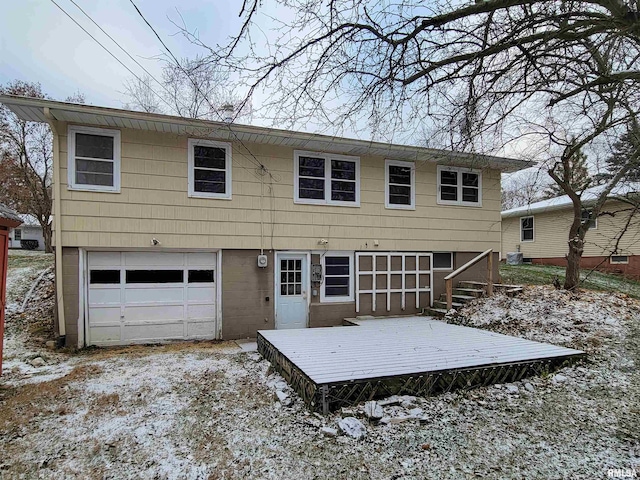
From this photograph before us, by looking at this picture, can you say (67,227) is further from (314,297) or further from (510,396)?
(510,396)

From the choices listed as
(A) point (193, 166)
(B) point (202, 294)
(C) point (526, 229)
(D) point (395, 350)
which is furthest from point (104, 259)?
(C) point (526, 229)

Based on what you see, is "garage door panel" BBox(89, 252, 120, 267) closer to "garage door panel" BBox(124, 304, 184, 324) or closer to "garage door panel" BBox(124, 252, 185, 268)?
"garage door panel" BBox(124, 252, 185, 268)

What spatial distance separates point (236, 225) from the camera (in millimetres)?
7871

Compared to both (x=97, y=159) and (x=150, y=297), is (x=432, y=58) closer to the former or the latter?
(x=97, y=159)

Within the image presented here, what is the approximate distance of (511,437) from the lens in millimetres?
3486

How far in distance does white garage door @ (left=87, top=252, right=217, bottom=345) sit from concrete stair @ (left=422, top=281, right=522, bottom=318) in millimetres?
5017

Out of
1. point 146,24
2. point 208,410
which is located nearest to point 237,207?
point 146,24

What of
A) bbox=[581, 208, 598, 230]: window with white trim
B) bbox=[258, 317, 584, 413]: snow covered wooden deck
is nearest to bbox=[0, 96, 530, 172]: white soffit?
bbox=[581, 208, 598, 230]: window with white trim

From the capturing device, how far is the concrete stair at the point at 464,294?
8805 millimetres

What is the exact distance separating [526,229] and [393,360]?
15.5 meters

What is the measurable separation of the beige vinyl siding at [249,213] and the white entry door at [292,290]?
1.14 ft

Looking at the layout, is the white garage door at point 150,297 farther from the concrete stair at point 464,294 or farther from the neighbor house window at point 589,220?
the neighbor house window at point 589,220

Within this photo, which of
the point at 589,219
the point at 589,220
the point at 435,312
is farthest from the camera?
the point at 435,312

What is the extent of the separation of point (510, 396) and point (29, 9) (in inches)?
324
